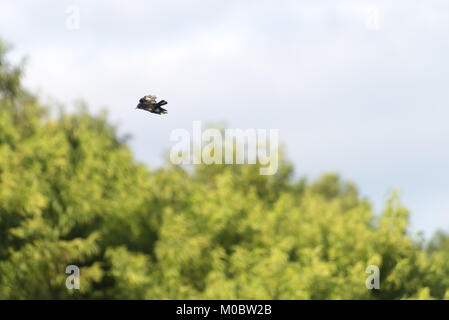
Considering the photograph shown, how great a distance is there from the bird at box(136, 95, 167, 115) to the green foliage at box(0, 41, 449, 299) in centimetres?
1651

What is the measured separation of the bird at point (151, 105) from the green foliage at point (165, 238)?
54.2 ft

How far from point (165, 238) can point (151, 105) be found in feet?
68.4

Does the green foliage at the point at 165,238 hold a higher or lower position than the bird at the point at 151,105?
lower

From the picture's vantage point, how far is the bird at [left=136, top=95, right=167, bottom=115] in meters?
6.33

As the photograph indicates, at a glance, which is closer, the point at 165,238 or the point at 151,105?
the point at 151,105

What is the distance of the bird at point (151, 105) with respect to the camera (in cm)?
633

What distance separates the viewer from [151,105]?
648 centimetres

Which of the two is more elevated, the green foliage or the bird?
the bird

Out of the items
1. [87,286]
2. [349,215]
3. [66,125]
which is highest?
[66,125]

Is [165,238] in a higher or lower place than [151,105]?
lower

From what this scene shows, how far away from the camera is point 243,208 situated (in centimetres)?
2952

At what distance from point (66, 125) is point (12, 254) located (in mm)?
11255
